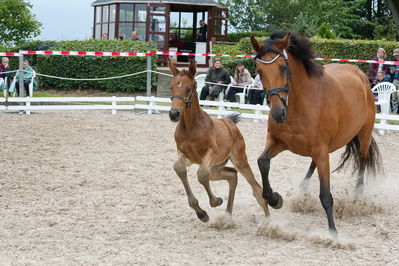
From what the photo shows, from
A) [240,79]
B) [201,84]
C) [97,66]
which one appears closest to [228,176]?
[240,79]

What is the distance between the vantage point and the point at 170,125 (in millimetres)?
13781

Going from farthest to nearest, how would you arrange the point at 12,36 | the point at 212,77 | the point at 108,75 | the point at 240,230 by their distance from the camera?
the point at 12,36
the point at 108,75
the point at 212,77
the point at 240,230

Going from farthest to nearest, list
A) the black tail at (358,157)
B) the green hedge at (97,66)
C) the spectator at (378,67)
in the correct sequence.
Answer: the green hedge at (97,66), the spectator at (378,67), the black tail at (358,157)

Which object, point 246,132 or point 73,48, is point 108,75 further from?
point 246,132

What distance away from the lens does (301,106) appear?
6.22 meters

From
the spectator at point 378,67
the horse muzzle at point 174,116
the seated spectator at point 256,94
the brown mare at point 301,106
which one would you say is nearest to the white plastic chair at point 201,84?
the seated spectator at point 256,94

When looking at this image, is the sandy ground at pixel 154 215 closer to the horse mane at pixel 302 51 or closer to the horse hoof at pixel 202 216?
the horse hoof at pixel 202 216

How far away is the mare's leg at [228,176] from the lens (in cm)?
665

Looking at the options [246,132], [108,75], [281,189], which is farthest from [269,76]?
[108,75]

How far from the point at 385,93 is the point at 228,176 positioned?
347 inches

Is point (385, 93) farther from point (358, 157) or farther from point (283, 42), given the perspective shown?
point (283, 42)

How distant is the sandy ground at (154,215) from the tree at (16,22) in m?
18.1

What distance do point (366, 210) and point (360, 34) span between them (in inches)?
987

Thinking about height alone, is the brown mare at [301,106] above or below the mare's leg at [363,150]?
above
